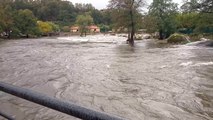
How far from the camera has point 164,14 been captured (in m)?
46.9

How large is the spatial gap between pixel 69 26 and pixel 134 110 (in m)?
113

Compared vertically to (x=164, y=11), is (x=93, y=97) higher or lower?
lower

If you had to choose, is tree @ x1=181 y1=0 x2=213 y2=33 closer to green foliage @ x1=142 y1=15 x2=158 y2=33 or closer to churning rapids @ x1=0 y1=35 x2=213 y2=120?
green foliage @ x1=142 y1=15 x2=158 y2=33

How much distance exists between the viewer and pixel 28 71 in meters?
12.6

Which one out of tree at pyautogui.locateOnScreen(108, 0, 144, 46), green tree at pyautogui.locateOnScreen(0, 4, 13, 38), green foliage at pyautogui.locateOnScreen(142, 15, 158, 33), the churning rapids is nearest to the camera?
the churning rapids

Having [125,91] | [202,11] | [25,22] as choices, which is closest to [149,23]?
[202,11]

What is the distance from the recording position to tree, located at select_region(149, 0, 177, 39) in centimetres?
4556

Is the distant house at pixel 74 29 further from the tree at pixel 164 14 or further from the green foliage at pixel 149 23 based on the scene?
the green foliage at pixel 149 23

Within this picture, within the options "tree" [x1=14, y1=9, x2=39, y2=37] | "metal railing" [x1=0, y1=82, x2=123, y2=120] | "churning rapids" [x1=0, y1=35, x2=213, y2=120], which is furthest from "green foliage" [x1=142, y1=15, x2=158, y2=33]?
"metal railing" [x1=0, y1=82, x2=123, y2=120]

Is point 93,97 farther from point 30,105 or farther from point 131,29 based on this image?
point 131,29

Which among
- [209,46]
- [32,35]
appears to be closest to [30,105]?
[209,46]

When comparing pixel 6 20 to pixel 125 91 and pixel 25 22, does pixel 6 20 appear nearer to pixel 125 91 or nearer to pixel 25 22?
pixel 25 22

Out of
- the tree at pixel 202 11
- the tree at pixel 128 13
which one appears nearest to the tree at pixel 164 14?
the tree at pixel 128 13

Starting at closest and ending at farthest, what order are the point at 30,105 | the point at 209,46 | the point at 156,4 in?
the point at 30,105 → the point at 209,46 → the point at 156,4
